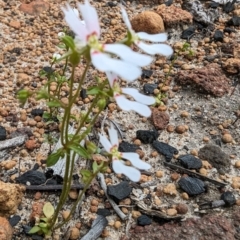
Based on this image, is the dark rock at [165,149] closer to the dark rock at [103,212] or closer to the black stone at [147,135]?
the black stone at [147,135]

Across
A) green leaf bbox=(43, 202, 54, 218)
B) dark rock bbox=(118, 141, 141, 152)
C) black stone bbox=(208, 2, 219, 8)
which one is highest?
black stone bbox=(208, 2, 219, 8)

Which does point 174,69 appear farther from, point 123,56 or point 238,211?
point 123,56

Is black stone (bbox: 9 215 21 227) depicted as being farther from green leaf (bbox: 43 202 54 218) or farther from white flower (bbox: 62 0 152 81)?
white flower (bbox: 62 0 152 81)

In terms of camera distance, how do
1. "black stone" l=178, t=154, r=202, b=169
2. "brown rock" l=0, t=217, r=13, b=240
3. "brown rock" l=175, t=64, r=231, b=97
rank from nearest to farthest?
"brown rock" l=0, t=217, r=13, b=240
"black stone" l=178, t=154, r=202, b=169
"brown rock" l=175, t=64, r=231, b=97

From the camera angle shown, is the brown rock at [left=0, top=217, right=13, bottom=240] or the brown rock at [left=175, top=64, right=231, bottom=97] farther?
the brown rock at [left=175, top=64, right=231, bottom=97]

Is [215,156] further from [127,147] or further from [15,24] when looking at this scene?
[15,24]

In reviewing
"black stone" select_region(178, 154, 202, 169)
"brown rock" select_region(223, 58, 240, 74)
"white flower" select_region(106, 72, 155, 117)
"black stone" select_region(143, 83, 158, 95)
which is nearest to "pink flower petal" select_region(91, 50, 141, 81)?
"white flower" select_region(106, 72, 155, 117)

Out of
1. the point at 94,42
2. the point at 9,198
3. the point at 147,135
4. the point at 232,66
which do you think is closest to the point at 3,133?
the point at 9,198
